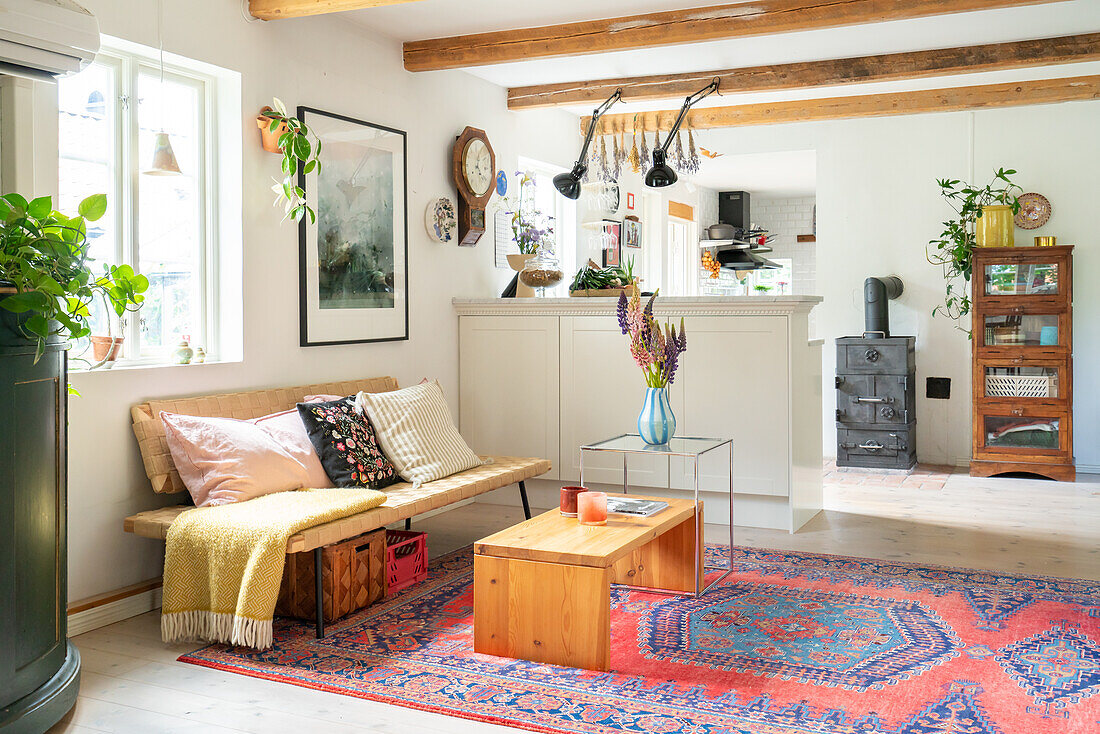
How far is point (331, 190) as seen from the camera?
183 inches

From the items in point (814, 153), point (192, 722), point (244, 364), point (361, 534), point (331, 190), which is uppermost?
point (814, 153)

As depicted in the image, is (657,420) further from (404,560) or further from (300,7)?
(300,7)

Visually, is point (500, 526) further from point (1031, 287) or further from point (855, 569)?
point (1031, 287)

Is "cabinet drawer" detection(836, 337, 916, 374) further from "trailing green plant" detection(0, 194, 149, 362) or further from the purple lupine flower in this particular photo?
"trailing green plant" detection(0, 194, 149, 362)

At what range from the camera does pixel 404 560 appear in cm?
396

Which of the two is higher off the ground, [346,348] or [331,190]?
[331,190]

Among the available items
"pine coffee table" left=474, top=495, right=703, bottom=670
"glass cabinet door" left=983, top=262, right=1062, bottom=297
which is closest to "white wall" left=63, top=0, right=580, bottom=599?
"pine coffee table" left=474, top=495, right=703, bottom=670

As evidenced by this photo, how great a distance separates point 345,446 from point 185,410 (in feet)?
2.13

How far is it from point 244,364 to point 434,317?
1550 mm

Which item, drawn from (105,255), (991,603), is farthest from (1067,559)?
(105,255)

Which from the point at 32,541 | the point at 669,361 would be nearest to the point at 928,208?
the point at 669,361

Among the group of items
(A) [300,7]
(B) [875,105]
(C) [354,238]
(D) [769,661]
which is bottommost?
(D) [769,661]

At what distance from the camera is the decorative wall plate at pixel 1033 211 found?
268 inches

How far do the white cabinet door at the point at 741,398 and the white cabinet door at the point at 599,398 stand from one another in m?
0.20
